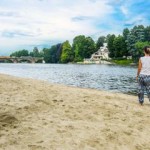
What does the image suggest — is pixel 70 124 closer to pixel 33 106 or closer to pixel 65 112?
pixel 65 112

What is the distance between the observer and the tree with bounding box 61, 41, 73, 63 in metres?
188

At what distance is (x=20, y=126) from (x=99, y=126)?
6.76 ft

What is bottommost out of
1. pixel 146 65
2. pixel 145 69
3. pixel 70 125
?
Answer: pixel 70 125

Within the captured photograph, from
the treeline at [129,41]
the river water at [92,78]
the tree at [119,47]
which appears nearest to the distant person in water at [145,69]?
the river water at [92,78]

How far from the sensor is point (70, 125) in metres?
8.78

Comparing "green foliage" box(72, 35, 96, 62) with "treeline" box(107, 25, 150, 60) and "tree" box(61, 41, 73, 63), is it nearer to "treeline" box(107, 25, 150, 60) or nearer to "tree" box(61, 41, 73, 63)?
"tree" box(61, 41, 73, 63)

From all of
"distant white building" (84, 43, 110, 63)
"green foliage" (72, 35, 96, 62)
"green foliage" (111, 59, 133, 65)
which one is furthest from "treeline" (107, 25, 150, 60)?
"green foliage" (72, 35, 96, 62)

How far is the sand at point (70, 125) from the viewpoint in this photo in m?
7.46

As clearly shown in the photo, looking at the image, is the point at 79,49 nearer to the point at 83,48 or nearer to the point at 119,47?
the point at 83,48

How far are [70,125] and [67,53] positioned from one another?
180748 mm

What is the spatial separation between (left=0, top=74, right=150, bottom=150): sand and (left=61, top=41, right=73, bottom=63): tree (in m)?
176

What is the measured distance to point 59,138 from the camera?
7711mm

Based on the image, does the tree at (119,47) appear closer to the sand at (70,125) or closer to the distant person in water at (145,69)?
the distant person in water at (145,69)

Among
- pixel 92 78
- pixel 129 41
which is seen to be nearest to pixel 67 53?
pixel 129 41
